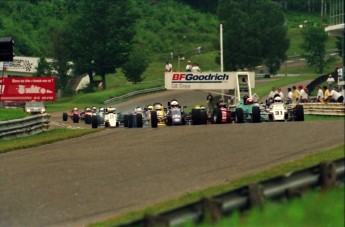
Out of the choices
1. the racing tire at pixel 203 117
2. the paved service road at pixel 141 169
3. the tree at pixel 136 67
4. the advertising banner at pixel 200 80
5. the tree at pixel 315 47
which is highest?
the tree at pixel 315 47

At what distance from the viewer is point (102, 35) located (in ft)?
355

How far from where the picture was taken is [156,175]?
1875 cm

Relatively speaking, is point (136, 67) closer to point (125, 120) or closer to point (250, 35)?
point (250, 35)

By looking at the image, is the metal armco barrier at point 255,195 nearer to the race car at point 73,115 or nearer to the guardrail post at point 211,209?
the guardrail post at point 211,209

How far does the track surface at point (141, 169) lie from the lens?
12.6 meters

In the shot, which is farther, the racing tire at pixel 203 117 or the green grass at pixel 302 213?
the racing tire at pixel 203 117

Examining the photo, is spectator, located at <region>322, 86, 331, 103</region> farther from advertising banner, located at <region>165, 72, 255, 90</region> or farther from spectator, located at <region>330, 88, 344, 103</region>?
advertising banner, located at <region>165, 72, 255, 90</region>

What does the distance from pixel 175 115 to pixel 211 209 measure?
29454 millimetres

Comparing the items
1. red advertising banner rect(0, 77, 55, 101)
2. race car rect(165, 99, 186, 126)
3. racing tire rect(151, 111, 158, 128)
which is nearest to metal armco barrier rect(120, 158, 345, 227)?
racing tire rect(151, 111, 158, 128)

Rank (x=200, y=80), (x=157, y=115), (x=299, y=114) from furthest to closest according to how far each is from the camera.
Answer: (x=157, y=115), (x=200, y=80), (x=299, y=114)

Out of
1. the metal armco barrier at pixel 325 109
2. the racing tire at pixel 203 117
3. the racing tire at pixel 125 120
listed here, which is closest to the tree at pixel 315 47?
the racing tire at pixel 125 120

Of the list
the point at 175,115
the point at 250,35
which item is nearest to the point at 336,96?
the point at 175,115

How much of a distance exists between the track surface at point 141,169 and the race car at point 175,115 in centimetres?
996

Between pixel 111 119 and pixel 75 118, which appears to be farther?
pixel 75 118
